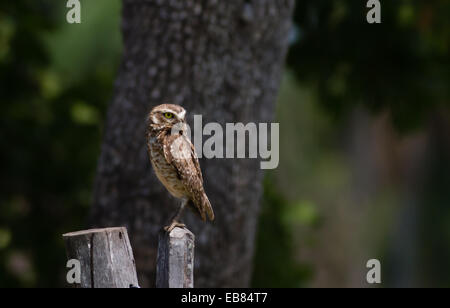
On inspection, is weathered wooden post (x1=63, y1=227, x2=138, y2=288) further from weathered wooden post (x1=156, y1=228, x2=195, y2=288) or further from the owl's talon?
the owl's talon

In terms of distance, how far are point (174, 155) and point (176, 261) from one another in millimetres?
612

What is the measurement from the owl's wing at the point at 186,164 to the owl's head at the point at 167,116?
0.43ft

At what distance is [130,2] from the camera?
20.6 ft

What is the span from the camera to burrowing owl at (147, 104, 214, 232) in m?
4.07

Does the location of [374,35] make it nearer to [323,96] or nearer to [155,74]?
[323,96]

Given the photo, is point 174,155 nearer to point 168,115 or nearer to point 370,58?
point 168,115

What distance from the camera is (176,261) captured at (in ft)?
12.8

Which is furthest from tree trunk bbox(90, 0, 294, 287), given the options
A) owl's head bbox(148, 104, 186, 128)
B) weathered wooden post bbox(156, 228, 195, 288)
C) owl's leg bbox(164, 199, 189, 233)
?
weathered wooden post bbox(156, 228, 195, 288)

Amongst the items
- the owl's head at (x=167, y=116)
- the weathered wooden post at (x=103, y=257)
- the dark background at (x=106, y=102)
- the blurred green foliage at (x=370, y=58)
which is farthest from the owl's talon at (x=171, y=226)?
the blurred green foliage at (x=370, y=58)

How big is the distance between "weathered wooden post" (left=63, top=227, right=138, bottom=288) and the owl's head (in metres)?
0.63

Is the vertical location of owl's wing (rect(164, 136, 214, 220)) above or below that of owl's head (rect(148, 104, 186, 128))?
below

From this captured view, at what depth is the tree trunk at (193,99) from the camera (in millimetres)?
6051

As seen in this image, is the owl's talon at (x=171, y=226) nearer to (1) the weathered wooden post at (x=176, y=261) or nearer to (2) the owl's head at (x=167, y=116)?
(1) the weathered wooden post at (x=176, y=261)

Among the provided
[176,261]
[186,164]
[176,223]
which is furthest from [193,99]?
[176,261]
